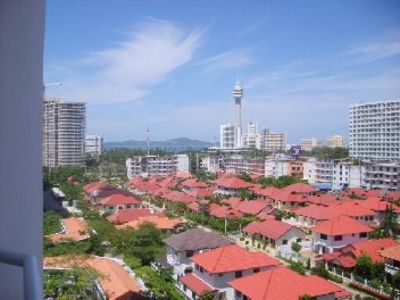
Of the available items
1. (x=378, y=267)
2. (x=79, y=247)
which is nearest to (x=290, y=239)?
(x=378, y=267)

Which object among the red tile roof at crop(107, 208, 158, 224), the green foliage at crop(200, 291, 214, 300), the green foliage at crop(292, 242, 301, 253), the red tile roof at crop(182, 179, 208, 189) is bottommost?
the green foliage at crop(292, 242, 301, 253)

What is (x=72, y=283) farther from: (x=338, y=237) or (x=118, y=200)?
(x=118, y=200)

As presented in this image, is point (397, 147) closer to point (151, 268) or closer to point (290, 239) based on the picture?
point (290, 239)

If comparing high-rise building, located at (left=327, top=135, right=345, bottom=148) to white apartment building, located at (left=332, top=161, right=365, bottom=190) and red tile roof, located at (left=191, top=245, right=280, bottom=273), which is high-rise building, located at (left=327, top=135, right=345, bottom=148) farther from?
red tile roof, located at (left=191, top=245, right=280, bottom=273)

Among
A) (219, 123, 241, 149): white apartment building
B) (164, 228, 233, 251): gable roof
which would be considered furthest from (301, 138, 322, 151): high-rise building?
(164, 228, 233, 251): gable roof

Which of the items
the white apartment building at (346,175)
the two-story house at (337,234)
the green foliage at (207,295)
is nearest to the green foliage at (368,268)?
the two-story house at (337,234)

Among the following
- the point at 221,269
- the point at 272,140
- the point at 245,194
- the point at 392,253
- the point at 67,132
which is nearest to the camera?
the point at 221,269

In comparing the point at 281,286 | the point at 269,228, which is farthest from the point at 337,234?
the point at 281,286
